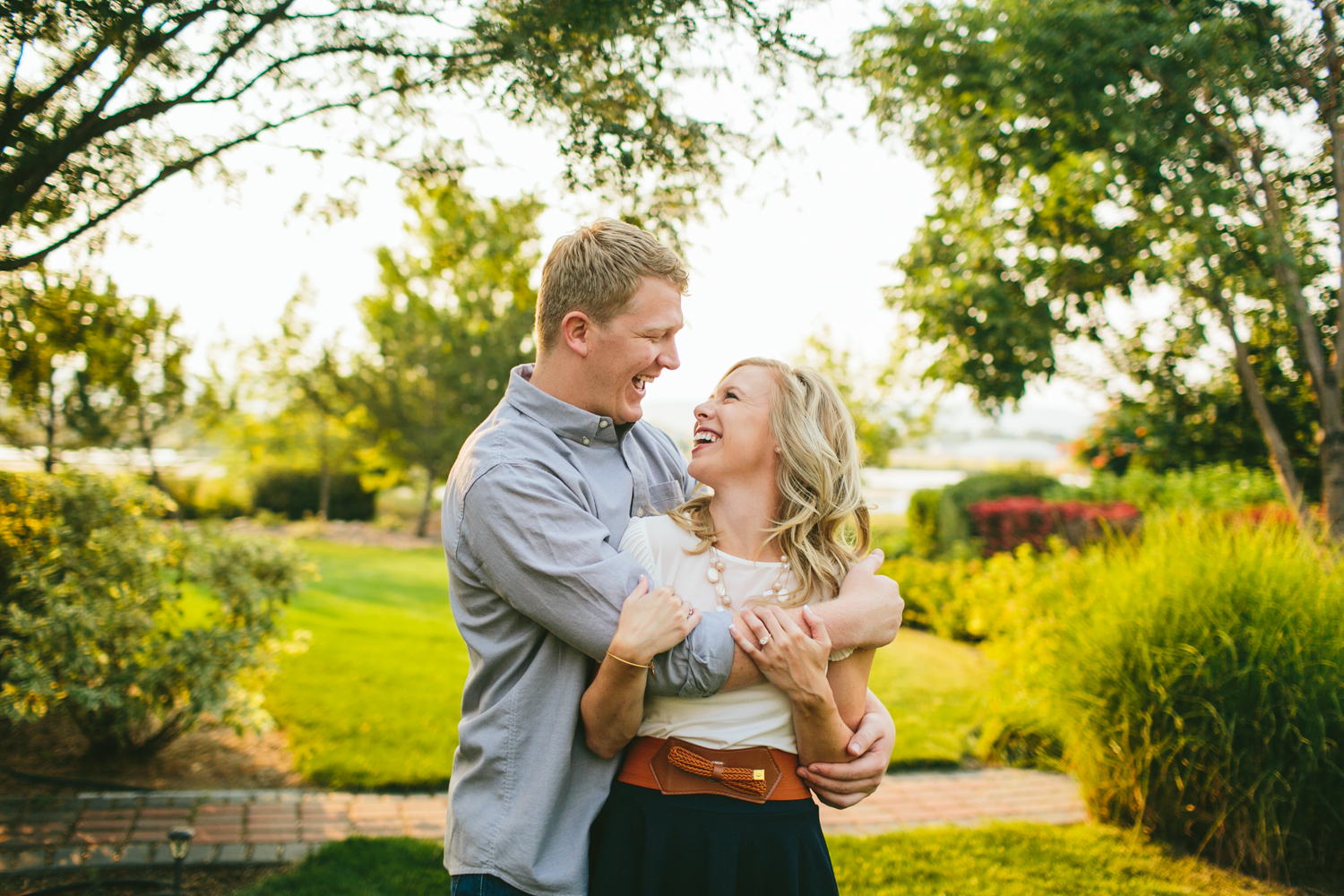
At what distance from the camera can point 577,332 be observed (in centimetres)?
206

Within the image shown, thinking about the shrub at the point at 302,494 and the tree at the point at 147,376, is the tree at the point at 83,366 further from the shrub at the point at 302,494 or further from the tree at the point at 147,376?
the shrub at the point at 302,494

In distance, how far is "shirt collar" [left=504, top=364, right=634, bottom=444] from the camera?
6.65 ft

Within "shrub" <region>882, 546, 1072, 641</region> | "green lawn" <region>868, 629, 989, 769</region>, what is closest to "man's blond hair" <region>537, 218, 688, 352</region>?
"green lawn" <region>868, 629, 989, 769</region>

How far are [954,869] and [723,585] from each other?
9.11ft

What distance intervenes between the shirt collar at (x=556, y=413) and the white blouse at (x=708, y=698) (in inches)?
11.1

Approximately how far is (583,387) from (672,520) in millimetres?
392

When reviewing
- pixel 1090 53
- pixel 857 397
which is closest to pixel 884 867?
pixel 1090 53

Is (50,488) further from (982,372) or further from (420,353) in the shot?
(420,353)

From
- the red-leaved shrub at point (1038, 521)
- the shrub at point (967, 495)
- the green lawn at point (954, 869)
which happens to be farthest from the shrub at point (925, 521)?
the green lawn at point (954, 869)

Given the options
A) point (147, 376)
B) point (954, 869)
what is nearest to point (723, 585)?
point (954, 869)

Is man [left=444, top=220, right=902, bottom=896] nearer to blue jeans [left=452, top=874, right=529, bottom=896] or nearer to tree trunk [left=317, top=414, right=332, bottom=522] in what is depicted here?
blue jeans [left=452, top=874, right=529, bottom=896]

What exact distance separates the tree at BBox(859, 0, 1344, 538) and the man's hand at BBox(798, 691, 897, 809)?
3.91 metres

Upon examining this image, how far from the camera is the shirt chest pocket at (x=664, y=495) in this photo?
90.5 inches

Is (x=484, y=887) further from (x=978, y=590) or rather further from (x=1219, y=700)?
(x=978, y=590)
